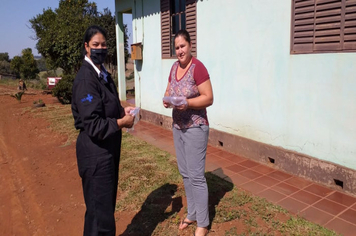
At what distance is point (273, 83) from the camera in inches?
173

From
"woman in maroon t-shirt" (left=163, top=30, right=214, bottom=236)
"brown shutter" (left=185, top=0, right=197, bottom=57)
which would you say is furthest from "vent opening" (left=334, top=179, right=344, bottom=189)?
"brown shutter" (left=185, top=0, right=197, bottom=57)

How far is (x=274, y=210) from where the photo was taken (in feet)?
10.7

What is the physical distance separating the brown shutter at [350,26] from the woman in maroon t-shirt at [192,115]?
2.00 meters

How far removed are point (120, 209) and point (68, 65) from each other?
13380mm

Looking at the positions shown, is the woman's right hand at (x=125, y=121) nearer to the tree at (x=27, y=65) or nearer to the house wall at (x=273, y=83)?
the house wall at (x=273, y=83)

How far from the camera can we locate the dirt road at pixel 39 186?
131 inches

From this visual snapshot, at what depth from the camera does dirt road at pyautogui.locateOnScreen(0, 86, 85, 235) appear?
10.9 ft

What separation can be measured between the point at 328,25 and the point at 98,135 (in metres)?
3.20

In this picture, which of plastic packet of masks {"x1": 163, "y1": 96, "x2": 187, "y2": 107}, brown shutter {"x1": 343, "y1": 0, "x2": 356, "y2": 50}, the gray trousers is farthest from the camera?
brown shutter {"x1": 343, "y1": 0, "x2": 356, "y2": 50}

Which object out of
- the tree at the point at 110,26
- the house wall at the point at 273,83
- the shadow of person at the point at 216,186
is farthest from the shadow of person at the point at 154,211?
the tree at the point at 110,26

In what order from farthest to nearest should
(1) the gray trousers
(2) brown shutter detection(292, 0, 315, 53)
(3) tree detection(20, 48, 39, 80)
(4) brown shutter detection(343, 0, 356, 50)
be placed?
(3) tree detection(20, 48, 39, 80)
(2) brown shutter detection(292, 0, 315, 53)
(4) brown shutter detection(343, 0, 356, 50)
(1) the gray trousers

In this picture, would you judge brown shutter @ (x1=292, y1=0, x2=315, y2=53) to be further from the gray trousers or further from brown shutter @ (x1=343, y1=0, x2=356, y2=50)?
the gray trousers

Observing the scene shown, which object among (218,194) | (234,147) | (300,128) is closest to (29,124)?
(234,147)

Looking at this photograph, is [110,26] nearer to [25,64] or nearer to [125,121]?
[25,64]
